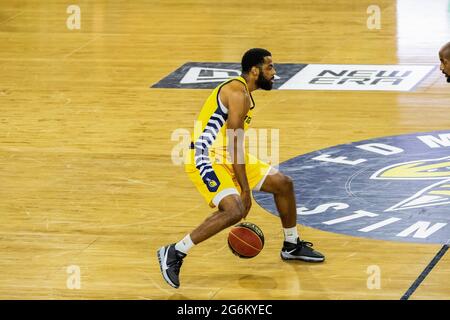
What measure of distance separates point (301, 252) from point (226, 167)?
1.03m

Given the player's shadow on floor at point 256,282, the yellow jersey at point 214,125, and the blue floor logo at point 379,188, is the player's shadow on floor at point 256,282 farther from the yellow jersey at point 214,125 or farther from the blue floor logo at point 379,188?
the blue floor logo at point 379,188

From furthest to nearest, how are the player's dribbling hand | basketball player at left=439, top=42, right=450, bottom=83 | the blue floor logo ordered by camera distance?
the blue floor logo → the player's dribbling hand → basketball player at left=439, top=42, right=450, bottom=83

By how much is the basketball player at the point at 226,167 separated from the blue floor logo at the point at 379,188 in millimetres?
1294

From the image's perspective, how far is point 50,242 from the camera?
34.0ft

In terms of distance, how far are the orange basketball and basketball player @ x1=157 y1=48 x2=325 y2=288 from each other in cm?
32

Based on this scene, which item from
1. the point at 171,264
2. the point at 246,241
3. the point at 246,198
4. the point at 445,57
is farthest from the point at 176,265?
the point at 445,57

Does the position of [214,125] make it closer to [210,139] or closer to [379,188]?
[210,139]

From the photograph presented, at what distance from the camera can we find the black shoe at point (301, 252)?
31.8 feet

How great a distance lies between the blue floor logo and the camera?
412 inches

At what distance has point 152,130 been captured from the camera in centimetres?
1387

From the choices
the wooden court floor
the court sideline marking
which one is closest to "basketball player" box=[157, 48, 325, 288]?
the wooden court floor

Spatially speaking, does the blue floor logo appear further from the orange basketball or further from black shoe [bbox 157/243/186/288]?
black shoe [bbox 157/243/186/288]
